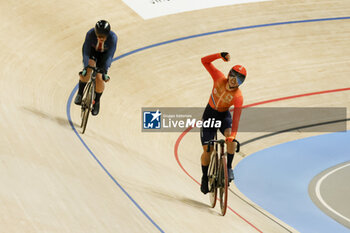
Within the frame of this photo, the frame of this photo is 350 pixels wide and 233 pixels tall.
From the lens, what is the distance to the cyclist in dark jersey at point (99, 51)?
4582mm

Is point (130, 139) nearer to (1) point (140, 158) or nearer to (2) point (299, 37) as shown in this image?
(1) point (140, 158)

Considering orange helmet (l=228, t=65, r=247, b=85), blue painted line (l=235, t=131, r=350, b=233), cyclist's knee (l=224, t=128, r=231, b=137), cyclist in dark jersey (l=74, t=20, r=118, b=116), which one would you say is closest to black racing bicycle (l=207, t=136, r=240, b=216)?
cyclist's knee (l=224, t=128, r=231, b=137)

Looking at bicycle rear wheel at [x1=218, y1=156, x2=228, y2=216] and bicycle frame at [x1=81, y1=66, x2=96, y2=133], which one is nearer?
bicycle rear wheel at [x1=218, y1=156, x2=228, y2=216]

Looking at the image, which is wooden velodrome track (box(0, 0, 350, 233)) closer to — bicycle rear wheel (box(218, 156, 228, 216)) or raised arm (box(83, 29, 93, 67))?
bicycle rear wheel (box(218, 156, 228, 216))

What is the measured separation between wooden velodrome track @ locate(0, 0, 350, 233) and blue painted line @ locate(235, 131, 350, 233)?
24cm

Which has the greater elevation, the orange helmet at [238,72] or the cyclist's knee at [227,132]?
the orange helmet at [238,72]

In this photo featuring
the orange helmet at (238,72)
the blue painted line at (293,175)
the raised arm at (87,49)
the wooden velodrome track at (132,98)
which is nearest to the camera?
the wooden velodrome track at (132,98)

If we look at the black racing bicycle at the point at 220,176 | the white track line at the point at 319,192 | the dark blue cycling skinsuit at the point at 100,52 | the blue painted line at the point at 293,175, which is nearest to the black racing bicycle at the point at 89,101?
the dark blue cycling skinsuit at the point at 100,52

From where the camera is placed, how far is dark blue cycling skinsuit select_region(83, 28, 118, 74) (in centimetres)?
471

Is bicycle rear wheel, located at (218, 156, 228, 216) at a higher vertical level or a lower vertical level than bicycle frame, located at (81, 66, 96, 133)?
lower

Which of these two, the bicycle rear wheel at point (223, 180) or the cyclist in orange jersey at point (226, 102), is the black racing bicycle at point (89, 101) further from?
the bicycle rear wheel at point (223, 180)

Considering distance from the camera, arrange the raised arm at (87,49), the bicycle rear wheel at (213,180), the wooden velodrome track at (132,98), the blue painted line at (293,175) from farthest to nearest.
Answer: the blue painted line at (293,175) < the raised arm at (87,49) < the bicycle rear wheel at (213,180) < the wooden velodrome track at (132,98)

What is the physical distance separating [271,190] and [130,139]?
5.50 feet

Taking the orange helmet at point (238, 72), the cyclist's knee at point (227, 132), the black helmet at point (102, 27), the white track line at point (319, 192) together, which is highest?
the black helmet at point (102, 27)
